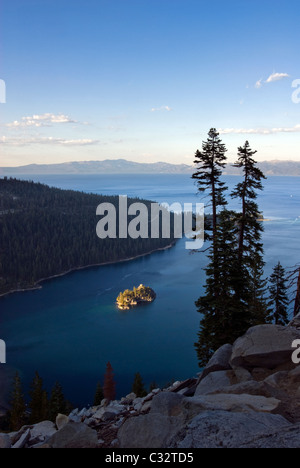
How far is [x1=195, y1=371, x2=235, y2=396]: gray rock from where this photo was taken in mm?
8998

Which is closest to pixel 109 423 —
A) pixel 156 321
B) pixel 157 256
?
pixel 156 321

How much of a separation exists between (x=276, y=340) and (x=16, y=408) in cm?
3373

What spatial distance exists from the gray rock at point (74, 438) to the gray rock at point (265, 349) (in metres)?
5.74

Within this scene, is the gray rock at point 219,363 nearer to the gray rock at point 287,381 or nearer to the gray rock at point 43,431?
the gray rock at point 287,381

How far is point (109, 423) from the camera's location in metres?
7.46

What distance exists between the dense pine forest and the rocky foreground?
10421cm

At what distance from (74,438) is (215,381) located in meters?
4.82

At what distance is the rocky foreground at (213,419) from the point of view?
5.11 meters

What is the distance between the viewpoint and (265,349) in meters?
9.95

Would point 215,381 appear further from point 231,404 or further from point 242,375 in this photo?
point 231,404

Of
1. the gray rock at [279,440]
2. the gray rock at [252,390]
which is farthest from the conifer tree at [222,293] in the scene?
the gray rock at [279,440]

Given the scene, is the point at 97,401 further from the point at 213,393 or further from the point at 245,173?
the point at 213,393

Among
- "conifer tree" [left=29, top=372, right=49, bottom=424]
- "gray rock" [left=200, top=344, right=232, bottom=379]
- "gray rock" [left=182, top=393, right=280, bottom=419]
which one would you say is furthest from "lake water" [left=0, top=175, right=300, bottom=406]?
"gray rock" [left=182, top=393, right=280, bottom=419]

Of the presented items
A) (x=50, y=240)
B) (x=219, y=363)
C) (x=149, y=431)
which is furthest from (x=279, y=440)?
(x=50, y=240)
